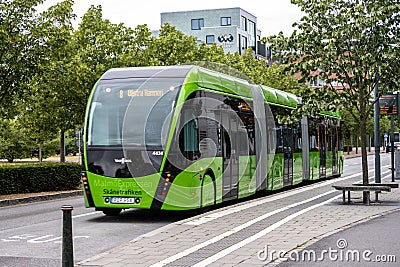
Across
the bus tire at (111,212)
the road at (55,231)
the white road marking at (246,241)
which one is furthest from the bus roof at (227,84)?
the white road marking at (246,241)

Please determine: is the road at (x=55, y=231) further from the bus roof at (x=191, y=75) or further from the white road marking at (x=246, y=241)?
the bus roof at (x=191, y=75)

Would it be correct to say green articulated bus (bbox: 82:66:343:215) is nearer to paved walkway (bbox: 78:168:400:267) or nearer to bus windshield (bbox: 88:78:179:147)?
bus windshield (bbox: 88:78:179:147)

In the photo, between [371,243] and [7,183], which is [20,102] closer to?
[7,183]

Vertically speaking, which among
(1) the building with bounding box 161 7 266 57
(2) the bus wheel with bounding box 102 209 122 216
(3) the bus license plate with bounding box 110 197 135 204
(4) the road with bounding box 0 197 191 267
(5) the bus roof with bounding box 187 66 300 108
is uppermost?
(1) the building with bounding box 161 7 266 57

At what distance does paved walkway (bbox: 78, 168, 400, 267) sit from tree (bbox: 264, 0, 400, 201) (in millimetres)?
3018

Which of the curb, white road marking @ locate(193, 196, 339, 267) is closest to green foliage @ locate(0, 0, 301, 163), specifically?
the curb

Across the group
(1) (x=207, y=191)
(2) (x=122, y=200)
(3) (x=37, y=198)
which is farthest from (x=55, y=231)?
(3) (x=37, y=198)

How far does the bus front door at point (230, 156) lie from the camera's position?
56.3 ft

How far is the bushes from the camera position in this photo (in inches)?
874

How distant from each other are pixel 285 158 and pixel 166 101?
32.2ft

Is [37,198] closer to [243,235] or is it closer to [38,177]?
[38,177]

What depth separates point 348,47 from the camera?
18156 millimetres

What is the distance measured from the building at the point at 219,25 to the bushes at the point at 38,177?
70818 millimetres

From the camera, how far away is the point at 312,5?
1841 cm
